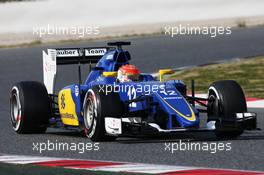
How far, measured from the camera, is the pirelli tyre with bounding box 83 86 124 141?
461 inches

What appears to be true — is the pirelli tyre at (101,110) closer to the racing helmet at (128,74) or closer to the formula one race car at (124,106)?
the formula one race car at (124,106)

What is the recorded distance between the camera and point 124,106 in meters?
12.3

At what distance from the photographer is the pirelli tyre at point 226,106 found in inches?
469

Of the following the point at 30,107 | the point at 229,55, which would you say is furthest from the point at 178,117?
the point at 229,55

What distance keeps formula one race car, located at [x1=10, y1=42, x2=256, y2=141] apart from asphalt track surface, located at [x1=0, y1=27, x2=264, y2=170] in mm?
194

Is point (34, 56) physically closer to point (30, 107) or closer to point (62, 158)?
point (30, 107)

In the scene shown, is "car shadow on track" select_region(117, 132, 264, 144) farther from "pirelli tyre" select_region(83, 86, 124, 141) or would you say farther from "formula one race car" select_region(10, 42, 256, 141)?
"pirelli tyre" select_region(83, 86, 124, 141)

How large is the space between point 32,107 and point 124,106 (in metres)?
1.56

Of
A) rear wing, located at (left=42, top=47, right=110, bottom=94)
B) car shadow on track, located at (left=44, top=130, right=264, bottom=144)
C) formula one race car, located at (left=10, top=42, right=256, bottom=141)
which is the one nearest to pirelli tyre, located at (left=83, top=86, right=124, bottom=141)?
formula one race car, located at (left=10, top=42, right=256, bottom=141)

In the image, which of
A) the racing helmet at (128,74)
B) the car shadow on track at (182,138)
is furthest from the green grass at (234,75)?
the racing helmet at (128,74)

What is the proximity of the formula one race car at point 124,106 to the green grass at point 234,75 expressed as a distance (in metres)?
5.90

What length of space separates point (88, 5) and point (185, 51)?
1576 cm

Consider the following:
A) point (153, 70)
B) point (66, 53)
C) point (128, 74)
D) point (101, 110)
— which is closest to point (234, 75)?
point (153, 70)

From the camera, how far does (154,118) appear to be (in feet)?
39.3
